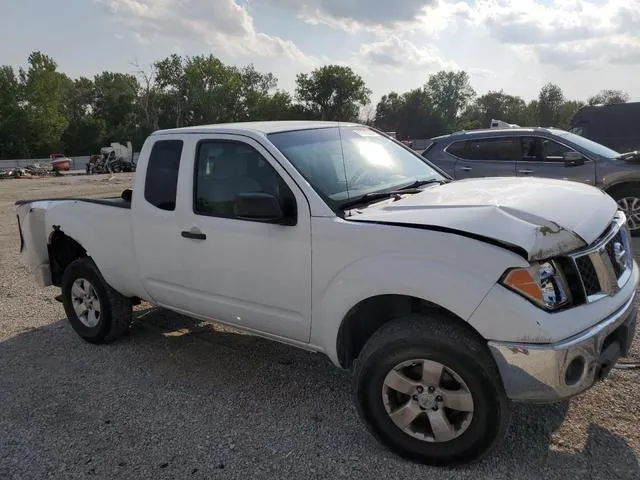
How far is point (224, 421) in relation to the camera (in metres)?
3.52

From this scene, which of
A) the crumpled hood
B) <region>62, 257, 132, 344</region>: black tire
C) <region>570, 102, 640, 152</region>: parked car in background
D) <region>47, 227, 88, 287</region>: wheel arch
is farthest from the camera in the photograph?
<region>570, 102, 640, 152</region>: parked car in background

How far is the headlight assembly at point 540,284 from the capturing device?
8.35ft

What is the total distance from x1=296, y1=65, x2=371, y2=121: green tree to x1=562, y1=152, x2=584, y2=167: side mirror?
286 ft

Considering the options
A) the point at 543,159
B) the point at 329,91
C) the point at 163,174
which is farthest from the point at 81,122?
the point at 163,174

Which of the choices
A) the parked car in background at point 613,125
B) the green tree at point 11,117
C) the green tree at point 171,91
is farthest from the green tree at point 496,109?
the parked car in background at point 613,125

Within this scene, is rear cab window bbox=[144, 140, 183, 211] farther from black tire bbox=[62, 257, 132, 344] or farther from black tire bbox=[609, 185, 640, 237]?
black tire bbox=[609, 185, 640, 237]

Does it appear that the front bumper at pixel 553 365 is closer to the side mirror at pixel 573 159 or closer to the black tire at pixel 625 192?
the side mirror at pixel 573 159

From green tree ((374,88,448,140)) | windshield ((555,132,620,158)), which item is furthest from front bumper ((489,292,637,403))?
green tree ((374,88,448,140))

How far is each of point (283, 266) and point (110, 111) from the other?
296 ft

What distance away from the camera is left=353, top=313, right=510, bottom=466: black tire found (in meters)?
2.68

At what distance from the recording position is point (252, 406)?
12.2ft

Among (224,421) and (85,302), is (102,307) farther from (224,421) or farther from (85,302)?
(224,421)

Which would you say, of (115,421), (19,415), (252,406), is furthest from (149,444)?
(19,415)

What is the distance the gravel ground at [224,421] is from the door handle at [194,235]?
111 cm
